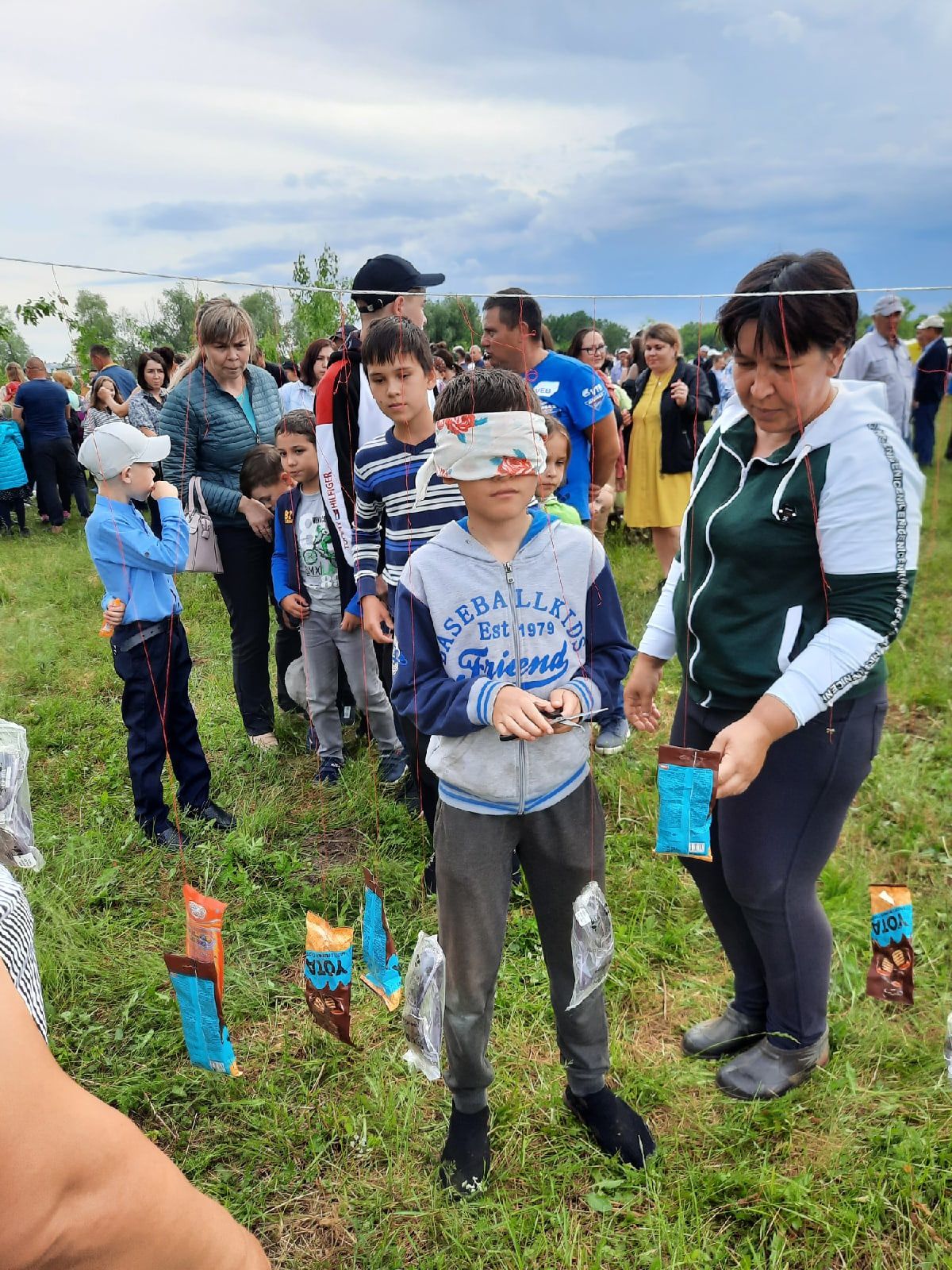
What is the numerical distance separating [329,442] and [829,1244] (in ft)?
9.18

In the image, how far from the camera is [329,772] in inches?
159

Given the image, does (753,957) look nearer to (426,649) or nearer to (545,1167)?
(545,1167)

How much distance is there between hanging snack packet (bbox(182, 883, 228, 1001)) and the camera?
1.74m

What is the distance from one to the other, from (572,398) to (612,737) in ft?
5.43

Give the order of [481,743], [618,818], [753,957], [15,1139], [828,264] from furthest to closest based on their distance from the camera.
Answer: [618,818] < [753,957] < [481,743] < [828,264] < [15,1139]

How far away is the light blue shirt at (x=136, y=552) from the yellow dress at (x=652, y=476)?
143 inches

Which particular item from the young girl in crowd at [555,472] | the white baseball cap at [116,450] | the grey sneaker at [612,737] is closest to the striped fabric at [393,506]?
the young girl in crowd at [555,472]

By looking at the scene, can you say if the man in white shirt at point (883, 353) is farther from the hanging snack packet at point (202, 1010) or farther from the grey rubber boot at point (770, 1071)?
the hanging snack packet at point (202, 1010)

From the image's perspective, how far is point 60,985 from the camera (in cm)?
276

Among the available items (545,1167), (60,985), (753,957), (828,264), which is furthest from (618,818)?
(828,264)

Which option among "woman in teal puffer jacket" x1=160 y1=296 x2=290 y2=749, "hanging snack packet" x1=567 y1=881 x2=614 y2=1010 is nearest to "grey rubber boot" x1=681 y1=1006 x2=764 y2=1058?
"hanging snack packet" x1=567 y1=881 x2=614 y2=1010

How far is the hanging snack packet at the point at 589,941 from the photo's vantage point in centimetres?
184

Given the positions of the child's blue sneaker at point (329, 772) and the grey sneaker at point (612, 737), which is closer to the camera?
the child's blue sneaker at point (329, 772)

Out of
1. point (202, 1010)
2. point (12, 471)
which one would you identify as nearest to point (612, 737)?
point (202, 1010)
